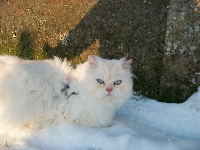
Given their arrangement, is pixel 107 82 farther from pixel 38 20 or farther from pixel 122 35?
pixel 38 20

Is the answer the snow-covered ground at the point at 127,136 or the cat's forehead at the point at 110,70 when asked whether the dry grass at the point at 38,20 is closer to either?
the cat's forehead at the point at 110,70

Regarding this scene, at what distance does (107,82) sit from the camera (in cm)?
424

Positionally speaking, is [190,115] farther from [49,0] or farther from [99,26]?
[49,0]

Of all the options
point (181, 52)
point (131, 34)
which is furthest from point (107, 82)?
point (131, 34)

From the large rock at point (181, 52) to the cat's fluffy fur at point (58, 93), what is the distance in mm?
1059

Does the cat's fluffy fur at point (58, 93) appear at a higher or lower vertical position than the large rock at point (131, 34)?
lower

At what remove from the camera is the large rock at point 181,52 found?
506 centimetres

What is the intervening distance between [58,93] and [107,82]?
64 cm

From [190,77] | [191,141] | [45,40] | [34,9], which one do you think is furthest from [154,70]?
[34,9]

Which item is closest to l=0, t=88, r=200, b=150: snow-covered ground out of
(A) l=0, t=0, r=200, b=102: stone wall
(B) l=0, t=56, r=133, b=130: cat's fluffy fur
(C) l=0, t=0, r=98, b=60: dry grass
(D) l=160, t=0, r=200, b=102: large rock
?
(B) l=0, t=56, r=133, b=130: cat's fluffy fur

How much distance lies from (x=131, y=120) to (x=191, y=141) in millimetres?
960

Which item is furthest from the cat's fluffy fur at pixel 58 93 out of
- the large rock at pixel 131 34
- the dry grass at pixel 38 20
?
the dry grass at pixel 38 20

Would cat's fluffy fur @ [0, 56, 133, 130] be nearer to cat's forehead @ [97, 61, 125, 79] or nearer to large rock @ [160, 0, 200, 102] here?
cat's forehead @ [97, 61, 125, 79]

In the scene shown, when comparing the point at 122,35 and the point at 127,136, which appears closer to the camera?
the point at 127,136
